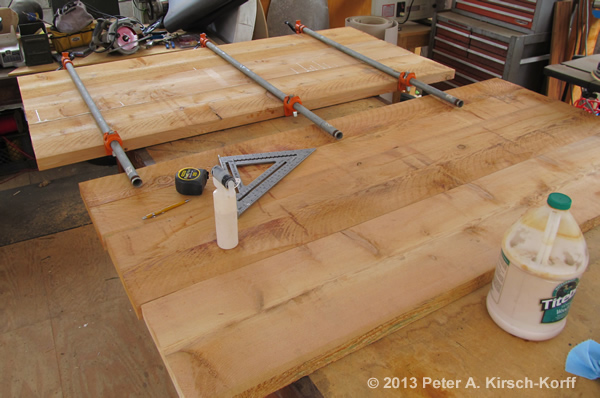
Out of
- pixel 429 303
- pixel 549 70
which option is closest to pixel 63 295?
pixel 429 303

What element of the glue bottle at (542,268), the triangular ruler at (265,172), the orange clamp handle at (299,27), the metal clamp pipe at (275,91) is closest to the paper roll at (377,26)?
the orange clamp handle at (299,27)

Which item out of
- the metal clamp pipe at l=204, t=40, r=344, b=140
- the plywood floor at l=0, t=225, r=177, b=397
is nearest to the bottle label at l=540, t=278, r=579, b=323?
the metal clamp pipe at l=204, t=40, r=344, b=140

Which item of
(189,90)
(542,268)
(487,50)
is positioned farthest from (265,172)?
(487,50)

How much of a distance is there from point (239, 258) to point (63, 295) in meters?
1.52

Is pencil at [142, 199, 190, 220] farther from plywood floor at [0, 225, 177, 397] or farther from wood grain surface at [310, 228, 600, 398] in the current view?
plywood floor at [0, 225, 177, 397]

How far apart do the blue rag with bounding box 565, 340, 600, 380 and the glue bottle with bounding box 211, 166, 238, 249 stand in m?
0.68

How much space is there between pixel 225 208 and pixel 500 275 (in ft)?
1.81

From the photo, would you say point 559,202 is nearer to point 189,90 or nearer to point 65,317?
point 189,90

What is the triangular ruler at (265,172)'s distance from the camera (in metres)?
1.22

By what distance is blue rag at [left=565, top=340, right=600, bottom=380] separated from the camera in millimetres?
774

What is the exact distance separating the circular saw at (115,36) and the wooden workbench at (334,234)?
136cm

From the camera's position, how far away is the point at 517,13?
287cm

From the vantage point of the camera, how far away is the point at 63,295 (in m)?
2.16

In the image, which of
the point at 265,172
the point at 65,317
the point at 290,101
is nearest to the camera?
the point at 265,172
